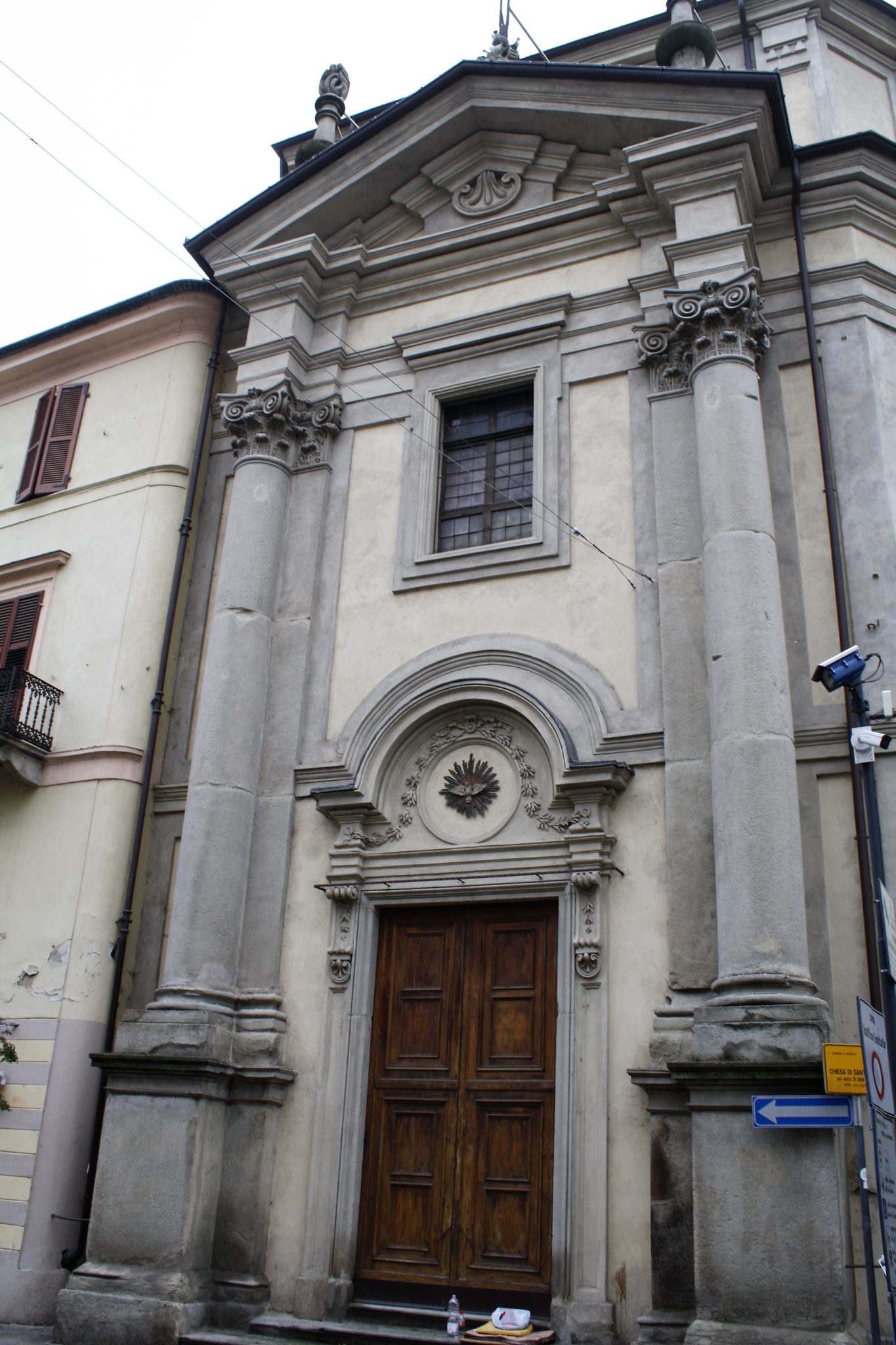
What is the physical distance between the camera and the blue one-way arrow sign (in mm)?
8484

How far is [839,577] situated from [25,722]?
29.1 feet

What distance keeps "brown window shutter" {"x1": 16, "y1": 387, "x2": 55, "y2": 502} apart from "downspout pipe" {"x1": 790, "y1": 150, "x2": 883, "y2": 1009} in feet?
32.3

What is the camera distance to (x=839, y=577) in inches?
442

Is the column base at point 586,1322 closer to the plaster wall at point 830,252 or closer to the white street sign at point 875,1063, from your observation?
the white street sign at point 875,1063

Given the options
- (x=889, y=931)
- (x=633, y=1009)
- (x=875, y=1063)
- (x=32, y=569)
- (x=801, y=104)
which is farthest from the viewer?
(x=32, y=569)

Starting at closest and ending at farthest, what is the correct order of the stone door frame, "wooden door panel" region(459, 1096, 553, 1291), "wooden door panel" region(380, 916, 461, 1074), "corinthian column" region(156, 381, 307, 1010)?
the stone door frame
"wooden door panel" region(459, 1096, 553, 1291)
"wooden door panel" region(380, 916, 461, 1074)
"corinthian column" region(156, 381, 307, 1010)

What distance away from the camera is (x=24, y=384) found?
57.7 feet

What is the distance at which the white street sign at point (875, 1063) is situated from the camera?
7461 mm

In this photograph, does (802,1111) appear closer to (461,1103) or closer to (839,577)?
(461,1103)

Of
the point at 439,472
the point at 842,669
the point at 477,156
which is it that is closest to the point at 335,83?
the point at 477,156

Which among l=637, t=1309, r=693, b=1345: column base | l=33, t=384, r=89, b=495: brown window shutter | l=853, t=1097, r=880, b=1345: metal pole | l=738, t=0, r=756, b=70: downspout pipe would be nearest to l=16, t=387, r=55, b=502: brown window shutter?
l=33, t=384, r=89, b=495: brown window shutter

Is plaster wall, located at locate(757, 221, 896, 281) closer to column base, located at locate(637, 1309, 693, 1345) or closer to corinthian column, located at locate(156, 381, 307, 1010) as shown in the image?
corinthian column, located at locate(156, 381, 307, 1010)

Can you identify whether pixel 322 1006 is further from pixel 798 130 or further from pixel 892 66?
pixel 892 66

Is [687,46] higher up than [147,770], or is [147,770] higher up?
[687,46]
